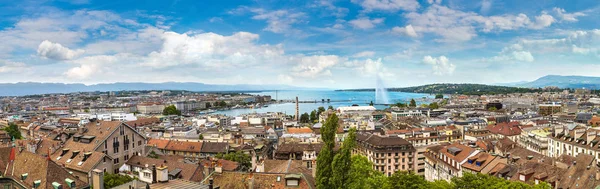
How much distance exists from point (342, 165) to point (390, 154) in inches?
1575

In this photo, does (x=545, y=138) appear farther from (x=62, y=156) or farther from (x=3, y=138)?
(x=3, y=138)

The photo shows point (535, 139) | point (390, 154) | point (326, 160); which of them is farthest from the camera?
point (535, 139)

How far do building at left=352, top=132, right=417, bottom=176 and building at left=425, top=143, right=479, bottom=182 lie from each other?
303cm

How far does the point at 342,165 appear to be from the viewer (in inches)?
857

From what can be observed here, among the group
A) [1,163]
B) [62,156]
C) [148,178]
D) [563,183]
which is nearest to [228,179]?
[148,178]

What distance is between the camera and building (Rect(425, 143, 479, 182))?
49094 millimetres

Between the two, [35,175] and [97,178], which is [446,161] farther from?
[35,175]

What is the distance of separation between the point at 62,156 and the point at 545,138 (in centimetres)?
7371

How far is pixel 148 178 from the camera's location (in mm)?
30297

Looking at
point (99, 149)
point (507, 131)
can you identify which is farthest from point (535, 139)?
point (99, 149)

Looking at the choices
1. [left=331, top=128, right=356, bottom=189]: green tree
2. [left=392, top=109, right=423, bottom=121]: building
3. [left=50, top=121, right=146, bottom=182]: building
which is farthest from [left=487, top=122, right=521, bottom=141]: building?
[left=331, top=128, right=356, bottom=189]: green tree

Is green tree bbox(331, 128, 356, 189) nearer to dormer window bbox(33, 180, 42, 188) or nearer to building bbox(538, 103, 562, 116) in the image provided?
dormer window bbox(33, 180, 42, 188)

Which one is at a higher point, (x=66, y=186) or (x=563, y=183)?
(x=66, y=186)

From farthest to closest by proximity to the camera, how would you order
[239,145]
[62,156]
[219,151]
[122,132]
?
[239,145]
[219,151]
[122,132]
[62,156]
